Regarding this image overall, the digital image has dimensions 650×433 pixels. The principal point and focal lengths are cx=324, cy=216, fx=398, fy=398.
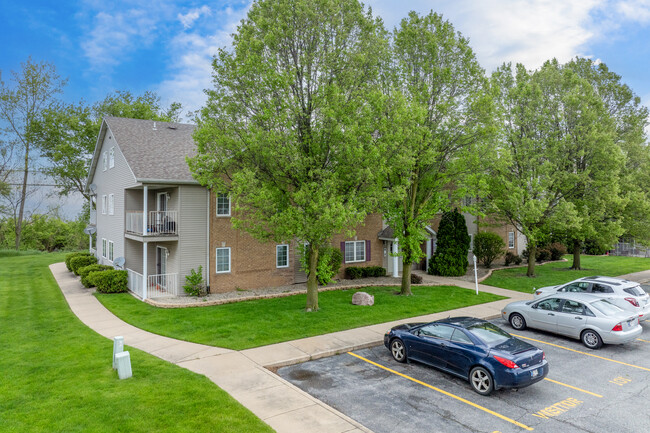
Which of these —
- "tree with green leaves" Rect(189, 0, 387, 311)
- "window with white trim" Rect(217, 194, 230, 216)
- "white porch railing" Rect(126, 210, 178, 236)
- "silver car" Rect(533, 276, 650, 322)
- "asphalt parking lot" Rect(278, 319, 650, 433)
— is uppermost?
"tree with green leaves" Rect(189, 0, 387, 311)

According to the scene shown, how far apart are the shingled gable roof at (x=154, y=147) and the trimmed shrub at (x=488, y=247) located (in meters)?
21.3

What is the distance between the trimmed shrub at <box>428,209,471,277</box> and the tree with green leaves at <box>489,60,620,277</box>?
8.53ft

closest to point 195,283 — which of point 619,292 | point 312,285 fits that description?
point 312,285

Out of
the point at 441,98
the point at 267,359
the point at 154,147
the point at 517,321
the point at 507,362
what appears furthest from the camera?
the point at 154,147

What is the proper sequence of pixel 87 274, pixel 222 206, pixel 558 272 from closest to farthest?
pixel 222 206
pixel 87 274
pixel 558 272

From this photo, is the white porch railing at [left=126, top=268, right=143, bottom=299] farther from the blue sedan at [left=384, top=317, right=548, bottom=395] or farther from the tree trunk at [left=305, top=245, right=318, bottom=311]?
the blue sedan at [left=384, top=317, right=548, bottom=395]

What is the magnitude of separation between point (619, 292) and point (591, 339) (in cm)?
408

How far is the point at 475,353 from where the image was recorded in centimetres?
925

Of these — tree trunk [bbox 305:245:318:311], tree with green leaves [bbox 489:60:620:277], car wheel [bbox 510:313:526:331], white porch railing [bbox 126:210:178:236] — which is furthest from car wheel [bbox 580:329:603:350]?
white porch railing [bbox 126:210:178:236]

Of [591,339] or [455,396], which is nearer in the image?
[455,396]

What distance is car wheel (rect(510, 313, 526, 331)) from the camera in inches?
564

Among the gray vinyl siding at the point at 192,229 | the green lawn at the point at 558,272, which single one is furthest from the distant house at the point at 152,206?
the green lawn at the point at 558,272

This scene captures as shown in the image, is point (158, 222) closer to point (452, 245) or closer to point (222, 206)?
point (222, 206)

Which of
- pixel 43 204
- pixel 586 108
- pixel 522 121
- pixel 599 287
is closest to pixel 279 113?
pixel 599 287
